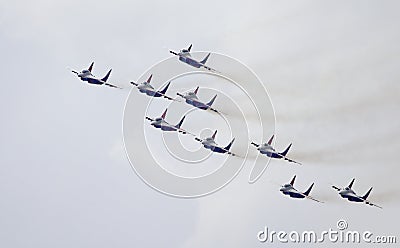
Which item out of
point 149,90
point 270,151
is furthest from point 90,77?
point 270,151

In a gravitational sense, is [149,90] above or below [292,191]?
above

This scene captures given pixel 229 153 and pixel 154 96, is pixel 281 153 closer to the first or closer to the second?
pixel 229 153

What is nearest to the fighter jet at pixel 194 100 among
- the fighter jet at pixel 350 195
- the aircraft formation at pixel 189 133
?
the aircraft formation at pixel 189 133

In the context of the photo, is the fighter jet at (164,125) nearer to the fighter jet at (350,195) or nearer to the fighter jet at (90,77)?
the fighter jet at (90,77)

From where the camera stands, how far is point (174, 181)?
52.6m

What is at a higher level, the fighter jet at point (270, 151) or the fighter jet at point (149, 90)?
the fighter jet at point (149, 90)

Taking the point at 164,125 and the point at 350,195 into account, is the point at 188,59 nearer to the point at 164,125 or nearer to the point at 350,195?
the point at 164,125

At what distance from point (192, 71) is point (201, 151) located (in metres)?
6.51

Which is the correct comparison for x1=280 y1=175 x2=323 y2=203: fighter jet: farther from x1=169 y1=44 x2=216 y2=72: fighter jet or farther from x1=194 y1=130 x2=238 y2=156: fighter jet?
x1=169 y1=44 x2=216 y2=72: fighter jet

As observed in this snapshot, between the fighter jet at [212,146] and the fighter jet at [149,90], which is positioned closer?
the fighter jet at [212,146]

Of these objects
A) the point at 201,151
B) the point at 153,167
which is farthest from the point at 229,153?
the point at 153,167

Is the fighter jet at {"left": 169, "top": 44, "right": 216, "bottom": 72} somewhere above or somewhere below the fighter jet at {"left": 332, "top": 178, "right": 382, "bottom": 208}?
above

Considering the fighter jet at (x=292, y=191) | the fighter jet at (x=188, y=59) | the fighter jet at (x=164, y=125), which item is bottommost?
the fighter jet at (x=292, y=191)

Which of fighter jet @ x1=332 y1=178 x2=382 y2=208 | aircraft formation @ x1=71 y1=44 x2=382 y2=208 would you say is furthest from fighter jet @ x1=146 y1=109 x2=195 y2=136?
fighter jet @ x1=332 y1=178 x2=382 y2=208
